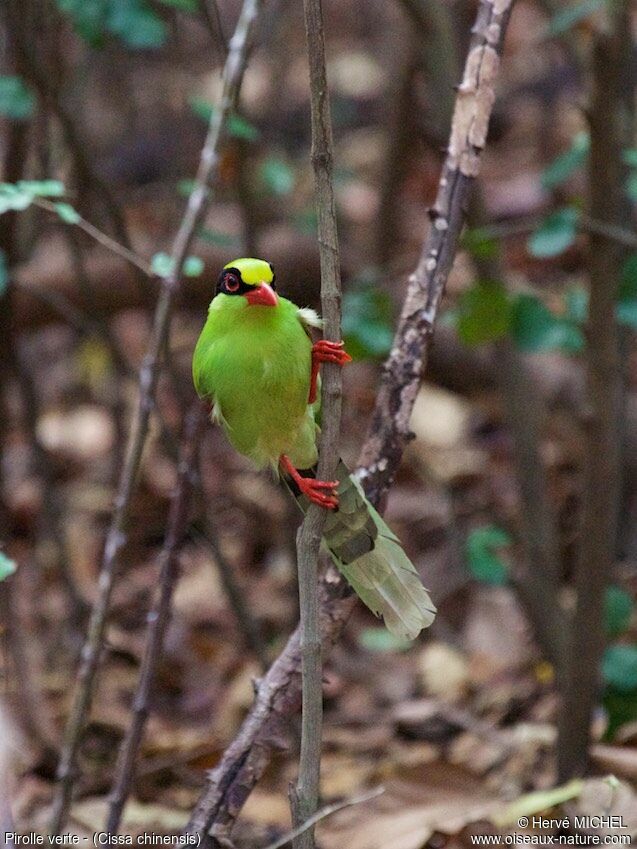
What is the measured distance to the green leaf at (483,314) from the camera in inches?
131

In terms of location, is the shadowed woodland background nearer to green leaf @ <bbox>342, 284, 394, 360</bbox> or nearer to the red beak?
A: green leaf @ <bbox>342, 284, 394, 360</bbox>

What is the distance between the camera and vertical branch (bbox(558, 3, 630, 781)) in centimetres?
305

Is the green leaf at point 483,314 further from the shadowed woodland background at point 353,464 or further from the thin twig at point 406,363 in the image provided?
the thin twig at point 406,363

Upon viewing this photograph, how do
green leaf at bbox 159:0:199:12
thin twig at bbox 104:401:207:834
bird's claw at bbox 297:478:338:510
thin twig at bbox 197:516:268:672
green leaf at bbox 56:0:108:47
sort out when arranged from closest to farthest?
bird's claw at bbox 297:478:338:510 < thin twig at bbox 104:401:207:834 < green leaf at bbox 159:0:199:12 < green leaf at bbox 56:0:108:47 < thin twig at bbox 197:516:268:672

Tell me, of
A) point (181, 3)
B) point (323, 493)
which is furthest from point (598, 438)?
point (181, 3)

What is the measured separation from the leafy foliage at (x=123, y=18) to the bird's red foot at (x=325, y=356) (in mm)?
1364

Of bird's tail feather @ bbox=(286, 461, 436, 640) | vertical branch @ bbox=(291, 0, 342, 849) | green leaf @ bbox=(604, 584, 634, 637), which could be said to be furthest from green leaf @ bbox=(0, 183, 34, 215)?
green leaf @ bbox=(604, 584, 634, 637)

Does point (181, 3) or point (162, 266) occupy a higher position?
point (181, 3)

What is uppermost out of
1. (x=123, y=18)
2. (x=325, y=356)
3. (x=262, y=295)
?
(x=123, y=18)

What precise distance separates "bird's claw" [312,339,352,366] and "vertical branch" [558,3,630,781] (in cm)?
111

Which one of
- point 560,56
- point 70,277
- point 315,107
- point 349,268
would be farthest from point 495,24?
point 560,56

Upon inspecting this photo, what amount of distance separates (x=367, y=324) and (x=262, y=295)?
3.42 ft

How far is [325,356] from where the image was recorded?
2.30m

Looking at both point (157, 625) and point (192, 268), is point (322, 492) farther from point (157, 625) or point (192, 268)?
point (192, 268)
